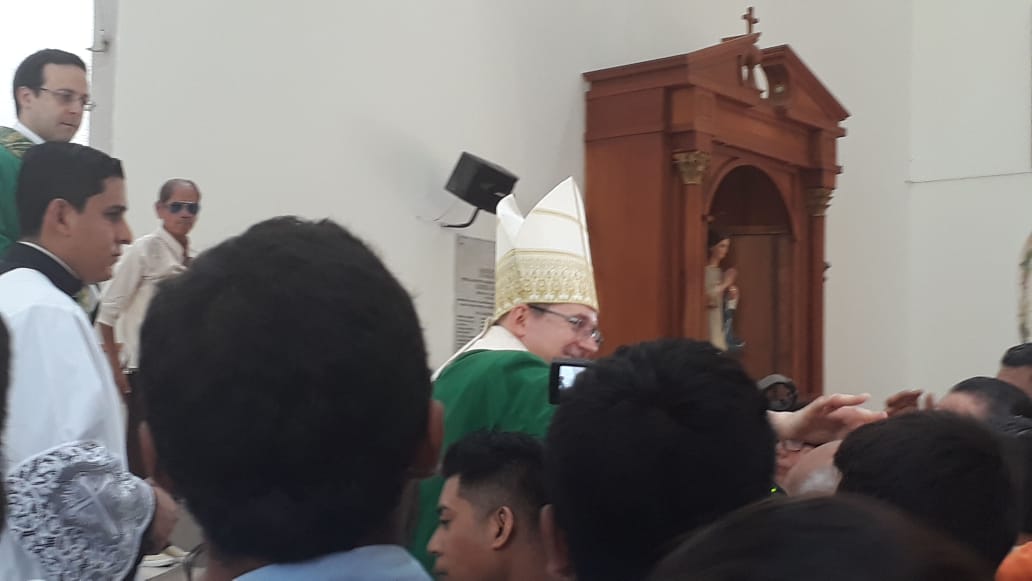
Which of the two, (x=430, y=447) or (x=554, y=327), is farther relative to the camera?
(x=554, y=327)

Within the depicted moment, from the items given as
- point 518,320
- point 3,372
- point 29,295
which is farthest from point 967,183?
point 3,372

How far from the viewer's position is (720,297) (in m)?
5.62

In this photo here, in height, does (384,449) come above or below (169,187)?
below

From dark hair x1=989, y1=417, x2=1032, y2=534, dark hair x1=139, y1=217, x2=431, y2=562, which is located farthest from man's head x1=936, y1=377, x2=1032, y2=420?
dark hair x1=139, y1=217, x2=431, y2=562

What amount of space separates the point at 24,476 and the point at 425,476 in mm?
1065

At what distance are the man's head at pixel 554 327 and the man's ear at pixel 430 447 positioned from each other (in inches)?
75.9

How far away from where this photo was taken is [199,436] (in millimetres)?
875

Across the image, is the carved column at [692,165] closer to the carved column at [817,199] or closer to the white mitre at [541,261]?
the carved column at [817,199]

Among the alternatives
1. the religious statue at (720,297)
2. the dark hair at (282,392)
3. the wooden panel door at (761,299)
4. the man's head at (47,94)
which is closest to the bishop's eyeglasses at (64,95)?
the man's head at (47,94)

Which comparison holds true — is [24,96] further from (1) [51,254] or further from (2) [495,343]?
(2) [495,343]

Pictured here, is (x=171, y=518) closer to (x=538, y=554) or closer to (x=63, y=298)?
(x=63, y=298)

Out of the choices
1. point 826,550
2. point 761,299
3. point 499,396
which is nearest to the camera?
point 826,550

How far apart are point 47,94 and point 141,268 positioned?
68 cm

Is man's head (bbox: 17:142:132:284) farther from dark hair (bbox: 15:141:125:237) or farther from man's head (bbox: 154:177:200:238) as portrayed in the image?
man's head (bbox: 154:177:200:238)
